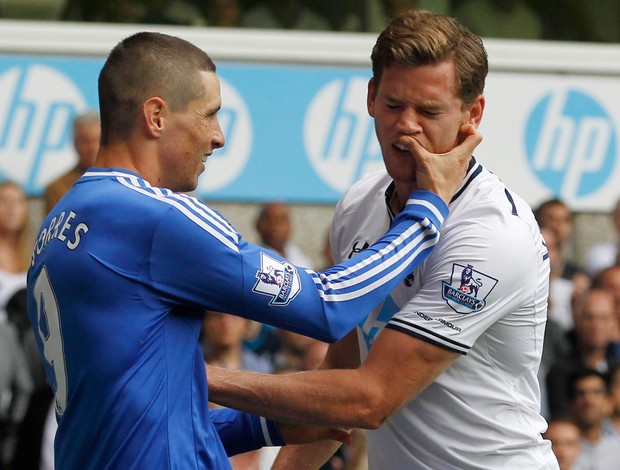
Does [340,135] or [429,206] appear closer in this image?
[429,206]

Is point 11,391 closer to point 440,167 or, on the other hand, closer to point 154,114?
point 154,114

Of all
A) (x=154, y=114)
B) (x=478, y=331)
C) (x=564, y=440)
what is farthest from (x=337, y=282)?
(x=564, y=440)

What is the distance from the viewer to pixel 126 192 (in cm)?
329

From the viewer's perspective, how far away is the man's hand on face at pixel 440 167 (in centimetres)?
355

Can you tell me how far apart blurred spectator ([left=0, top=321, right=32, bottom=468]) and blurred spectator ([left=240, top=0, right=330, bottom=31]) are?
3.06 metres

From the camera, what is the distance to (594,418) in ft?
23.8

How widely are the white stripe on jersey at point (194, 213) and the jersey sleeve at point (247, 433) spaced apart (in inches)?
31.0

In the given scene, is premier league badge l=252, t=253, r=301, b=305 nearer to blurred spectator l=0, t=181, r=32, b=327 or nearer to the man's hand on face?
the man's hand on face

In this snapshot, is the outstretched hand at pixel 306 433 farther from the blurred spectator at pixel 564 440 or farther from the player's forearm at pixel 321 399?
the blurred spectator at pixel 564 440

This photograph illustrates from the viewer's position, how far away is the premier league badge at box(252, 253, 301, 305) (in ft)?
10.8

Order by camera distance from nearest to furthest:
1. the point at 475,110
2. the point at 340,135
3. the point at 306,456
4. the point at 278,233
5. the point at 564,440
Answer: the point at 475,110, the point at 306,456, the point at 564,440, the point at 278,233, the point at 340,135

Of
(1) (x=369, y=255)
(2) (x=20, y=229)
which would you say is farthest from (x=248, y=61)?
(1) (x=369, y=255)

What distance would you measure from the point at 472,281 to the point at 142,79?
3.58 feet

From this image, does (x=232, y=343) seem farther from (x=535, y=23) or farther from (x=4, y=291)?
(x=535, y=23)
